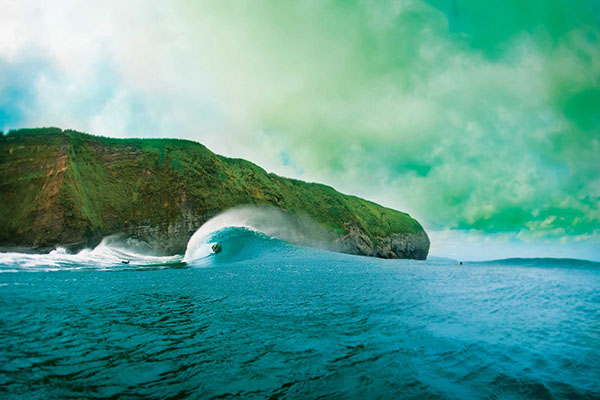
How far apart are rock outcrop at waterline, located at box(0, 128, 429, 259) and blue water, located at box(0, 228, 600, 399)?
29136 mm

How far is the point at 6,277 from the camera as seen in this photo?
9.38 m

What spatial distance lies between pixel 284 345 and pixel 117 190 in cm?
4246

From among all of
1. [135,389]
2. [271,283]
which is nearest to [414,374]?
[135,389]

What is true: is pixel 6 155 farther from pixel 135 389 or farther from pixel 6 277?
pixel 135 389

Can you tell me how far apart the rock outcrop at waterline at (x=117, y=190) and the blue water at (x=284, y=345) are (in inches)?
1147

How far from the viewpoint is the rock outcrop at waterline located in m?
30.1

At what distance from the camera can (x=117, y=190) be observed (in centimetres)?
3850

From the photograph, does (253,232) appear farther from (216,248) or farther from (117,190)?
(117,190)

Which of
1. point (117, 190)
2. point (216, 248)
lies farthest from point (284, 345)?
point (117, 190)

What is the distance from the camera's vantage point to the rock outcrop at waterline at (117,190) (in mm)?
30094

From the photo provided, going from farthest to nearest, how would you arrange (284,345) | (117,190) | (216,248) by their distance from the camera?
(117,190)
(216,248)
(284,345)

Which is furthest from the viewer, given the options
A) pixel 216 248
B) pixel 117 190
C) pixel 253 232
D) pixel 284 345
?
pixel 117 190

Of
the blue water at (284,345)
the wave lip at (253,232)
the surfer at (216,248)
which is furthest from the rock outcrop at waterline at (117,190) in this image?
the blue water at (284,345)

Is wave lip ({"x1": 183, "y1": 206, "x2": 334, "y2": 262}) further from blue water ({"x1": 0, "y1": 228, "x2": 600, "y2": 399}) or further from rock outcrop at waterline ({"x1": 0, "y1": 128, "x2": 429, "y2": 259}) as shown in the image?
blue water ({"x1": 0, "y1": 228, "x2": 600, "y2": 399})
